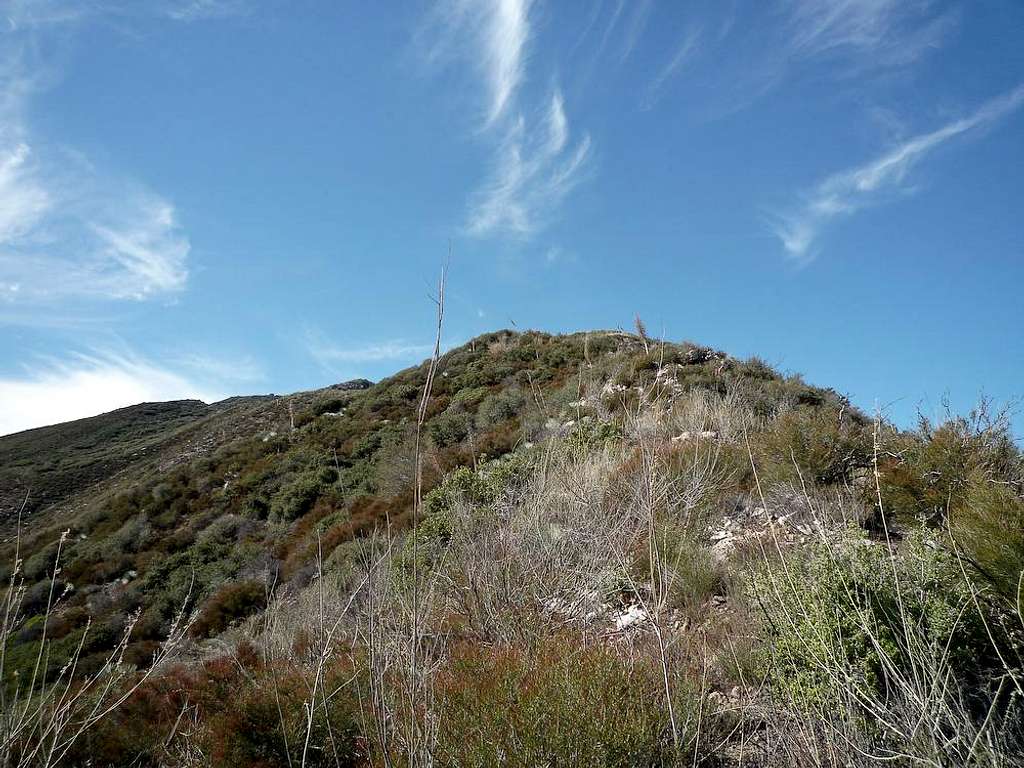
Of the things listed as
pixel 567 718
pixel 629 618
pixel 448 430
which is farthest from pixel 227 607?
pixel 567 718

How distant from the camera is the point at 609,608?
3980 mm

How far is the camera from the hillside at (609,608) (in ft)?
6.65

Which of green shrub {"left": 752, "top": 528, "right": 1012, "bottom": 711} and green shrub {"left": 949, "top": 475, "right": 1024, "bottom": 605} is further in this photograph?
green shrub {"left": 949, "top": 475, "right": 1024, "bottom": 605}

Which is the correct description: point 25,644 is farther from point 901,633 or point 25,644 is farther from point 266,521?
point 901,633

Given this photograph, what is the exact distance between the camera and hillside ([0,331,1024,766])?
203cm

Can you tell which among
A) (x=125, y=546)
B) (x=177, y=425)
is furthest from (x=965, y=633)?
(x=177, y=425)

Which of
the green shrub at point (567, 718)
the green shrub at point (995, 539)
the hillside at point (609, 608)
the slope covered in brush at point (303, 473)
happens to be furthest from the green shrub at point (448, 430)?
the green shrub at point (995, 539)

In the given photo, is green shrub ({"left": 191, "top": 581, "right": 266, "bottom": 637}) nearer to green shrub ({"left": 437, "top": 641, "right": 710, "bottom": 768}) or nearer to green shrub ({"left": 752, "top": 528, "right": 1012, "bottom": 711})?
green shrub ({"left": 437, "top": 641, "right": 710, "bottom": 768})

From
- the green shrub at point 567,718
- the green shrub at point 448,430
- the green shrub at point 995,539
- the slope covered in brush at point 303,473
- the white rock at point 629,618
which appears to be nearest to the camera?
the green shrub at point 567,718

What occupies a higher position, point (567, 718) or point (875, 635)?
point (875, 635)

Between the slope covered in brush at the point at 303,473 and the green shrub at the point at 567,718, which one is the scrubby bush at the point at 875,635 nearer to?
the green shrub at the point at 567,718

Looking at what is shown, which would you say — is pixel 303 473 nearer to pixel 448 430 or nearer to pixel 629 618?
pixel 448 430

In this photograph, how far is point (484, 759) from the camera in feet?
6.63

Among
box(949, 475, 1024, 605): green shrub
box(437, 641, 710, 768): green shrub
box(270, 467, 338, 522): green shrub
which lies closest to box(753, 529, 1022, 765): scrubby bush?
box(949, 475, 1024, 605): green shrub
